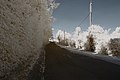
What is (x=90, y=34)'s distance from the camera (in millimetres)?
46094

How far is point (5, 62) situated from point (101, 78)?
169 inches

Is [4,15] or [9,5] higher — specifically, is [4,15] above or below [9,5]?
below

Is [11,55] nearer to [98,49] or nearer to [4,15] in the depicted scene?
[4,15]

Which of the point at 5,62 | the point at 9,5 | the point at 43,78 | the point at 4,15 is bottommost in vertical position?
the point at 43,78

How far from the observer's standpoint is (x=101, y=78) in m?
9.24

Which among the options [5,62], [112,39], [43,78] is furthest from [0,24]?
[112,39]

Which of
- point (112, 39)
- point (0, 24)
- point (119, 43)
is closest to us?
point (0, 24)

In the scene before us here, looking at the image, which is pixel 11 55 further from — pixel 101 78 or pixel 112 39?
pixel 112 39

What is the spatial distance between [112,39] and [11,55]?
23.2 meters

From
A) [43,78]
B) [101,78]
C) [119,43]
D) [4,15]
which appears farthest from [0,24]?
[119,43]

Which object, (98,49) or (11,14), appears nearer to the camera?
(11,14)

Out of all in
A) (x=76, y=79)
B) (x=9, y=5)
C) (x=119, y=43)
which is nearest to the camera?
(x=9, y=5)

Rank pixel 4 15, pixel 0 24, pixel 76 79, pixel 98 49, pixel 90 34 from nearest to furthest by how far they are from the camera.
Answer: pixel 0 24 → pixel 4 15 → pixel 76 79 → pixel 98 49 → pixel 90 34

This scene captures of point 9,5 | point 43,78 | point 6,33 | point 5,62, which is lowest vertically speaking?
point 43,78
